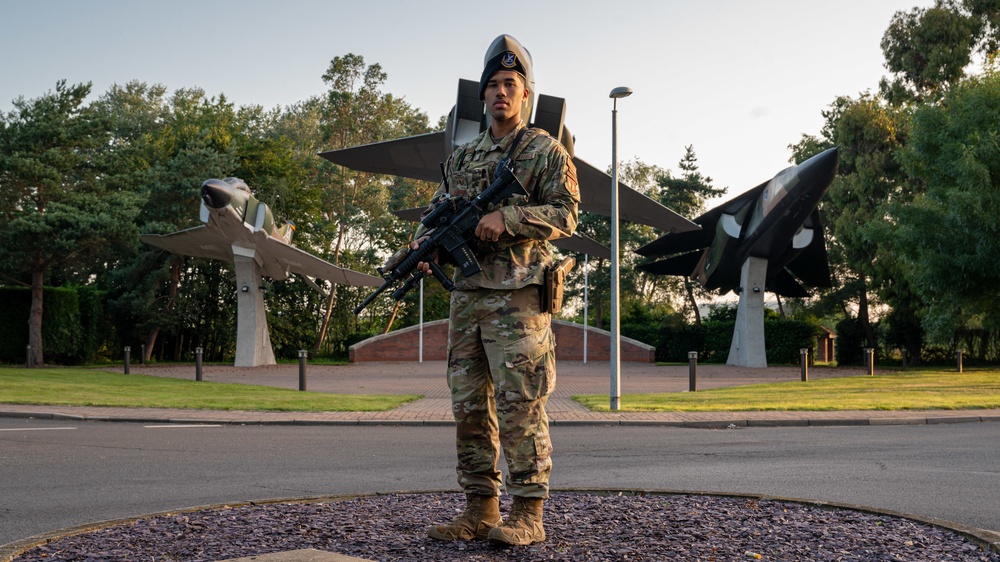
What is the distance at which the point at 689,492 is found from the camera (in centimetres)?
514

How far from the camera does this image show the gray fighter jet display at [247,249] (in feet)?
91.2

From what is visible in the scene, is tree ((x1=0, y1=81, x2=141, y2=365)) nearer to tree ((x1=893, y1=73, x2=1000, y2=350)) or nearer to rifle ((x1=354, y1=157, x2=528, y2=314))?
tree ((x1=893, y1=73, x2=1000, y2=350))

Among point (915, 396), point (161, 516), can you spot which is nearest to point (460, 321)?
point (161, 516)

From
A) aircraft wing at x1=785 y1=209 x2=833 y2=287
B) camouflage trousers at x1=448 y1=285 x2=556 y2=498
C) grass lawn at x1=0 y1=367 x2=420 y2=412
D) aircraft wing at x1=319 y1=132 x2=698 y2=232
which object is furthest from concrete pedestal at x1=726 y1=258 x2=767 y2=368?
camouflage trousers at x1=448 y1=285 x2=556 y2=498

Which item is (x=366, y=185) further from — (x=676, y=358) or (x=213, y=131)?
(x=676, y=358)

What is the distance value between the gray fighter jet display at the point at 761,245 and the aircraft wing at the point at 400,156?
40.7 feet

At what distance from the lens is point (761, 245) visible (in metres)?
30.5

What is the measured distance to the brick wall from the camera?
3869 centimetres

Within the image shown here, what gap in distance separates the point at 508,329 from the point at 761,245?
92.9 feet

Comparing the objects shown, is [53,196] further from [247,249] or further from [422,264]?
[422,264]

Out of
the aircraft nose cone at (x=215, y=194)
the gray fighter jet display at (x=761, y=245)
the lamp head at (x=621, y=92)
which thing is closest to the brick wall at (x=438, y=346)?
the gray fighter jet display at (x=761, y=245)

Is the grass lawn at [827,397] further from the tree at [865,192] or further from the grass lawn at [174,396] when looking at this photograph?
the tree at [865,192]

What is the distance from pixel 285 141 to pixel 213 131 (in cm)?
448

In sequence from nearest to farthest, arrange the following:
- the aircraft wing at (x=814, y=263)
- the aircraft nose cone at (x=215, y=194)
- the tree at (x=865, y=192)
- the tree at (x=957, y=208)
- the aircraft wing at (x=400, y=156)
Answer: the aircraft wing at (x=400, y=156) < the tree at (x=957, y=208) < the aircraft nose cone at (x=215, y=194) < the aircraft wing at (x=814, y=263) < the tree at (x=865, y=192)
